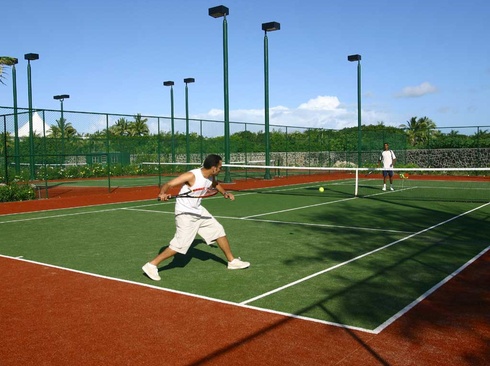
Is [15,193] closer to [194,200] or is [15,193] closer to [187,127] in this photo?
[194,200]

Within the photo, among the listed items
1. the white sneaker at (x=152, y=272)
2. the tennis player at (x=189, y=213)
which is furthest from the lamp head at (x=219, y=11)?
the white sneaker at (x=152, y=272)

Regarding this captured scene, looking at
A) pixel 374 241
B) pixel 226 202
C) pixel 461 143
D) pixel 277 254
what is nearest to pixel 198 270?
pixel 277 254

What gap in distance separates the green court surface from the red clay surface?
1.01 ft

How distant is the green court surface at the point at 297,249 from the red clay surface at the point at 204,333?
1.01 feet

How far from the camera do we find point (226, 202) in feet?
53.4

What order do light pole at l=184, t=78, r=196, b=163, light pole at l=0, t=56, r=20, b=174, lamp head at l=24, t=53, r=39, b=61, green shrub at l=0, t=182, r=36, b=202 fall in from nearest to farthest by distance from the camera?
green shrub at l=0, t=182, r=36, b=202
light pole at l=0, t=56, r=20, b=174
lamp head at l=24, t=53, r=39, b=61
light pole at l=184, t=78, r=196, b=163

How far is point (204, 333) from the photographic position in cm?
480

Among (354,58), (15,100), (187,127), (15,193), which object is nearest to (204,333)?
(15,193)

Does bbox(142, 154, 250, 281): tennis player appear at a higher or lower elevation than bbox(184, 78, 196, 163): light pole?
lower

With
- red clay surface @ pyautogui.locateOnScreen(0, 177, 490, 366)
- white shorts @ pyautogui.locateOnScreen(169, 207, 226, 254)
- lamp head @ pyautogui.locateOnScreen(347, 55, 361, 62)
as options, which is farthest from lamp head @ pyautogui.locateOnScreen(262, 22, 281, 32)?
red clay surface @ pyautogui.locateOnScreen(0, 177, 490, 366)

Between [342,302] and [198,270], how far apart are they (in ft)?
7.60

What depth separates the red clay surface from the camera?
425 cm

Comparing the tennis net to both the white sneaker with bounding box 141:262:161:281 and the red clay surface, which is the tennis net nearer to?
the white sneaker with bounding box 141:262:161:281

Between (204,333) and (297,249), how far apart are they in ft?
13.0
